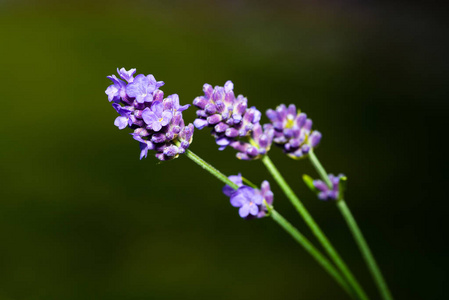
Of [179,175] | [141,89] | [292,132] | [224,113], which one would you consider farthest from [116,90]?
[179,175]

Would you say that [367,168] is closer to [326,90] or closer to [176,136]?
[326,90]

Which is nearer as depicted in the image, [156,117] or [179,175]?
[156,117]

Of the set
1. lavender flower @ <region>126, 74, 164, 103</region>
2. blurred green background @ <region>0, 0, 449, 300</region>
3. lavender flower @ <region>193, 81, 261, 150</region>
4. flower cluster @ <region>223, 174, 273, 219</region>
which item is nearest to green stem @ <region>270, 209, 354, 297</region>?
flower cluster @ <region>223, 174, 273, 219</region>

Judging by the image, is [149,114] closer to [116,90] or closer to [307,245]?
[116,90]

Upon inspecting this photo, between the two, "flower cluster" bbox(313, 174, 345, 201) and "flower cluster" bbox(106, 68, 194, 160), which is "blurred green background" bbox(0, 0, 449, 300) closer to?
"flower cluster" bbox(313, 174, 345, 201)

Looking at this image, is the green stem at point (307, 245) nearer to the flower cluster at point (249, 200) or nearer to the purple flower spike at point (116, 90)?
the flower cluster at point (249, 200)

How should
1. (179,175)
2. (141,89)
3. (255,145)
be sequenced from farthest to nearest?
(179,175) < (255,145) < (141,89)
